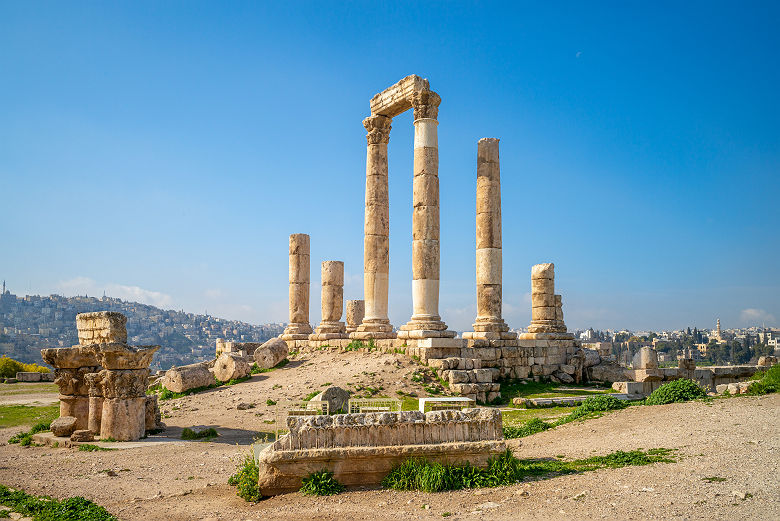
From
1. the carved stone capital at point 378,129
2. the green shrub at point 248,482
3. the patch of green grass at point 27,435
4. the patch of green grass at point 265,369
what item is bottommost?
the patch of green grass at point 27,435

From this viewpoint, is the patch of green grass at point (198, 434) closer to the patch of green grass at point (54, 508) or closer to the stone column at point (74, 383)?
the stone column at point (74, 383)

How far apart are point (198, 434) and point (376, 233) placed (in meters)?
13.1

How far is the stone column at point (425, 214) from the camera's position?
77.2 ft

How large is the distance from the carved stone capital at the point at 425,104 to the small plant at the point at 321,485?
17.9 m

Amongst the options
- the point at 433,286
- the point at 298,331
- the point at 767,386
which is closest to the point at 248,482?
the point at 767,386

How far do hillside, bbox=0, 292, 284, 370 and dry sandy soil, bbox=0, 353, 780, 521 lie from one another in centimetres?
8859

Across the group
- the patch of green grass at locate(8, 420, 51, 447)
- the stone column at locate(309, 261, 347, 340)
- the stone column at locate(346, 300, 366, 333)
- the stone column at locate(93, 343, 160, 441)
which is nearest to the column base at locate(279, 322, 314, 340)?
the stone column at locate(309, 261, 347, 340)

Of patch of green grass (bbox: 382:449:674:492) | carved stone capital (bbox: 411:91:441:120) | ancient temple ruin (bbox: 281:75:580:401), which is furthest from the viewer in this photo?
carved stone capital (bbox: 411:91:441:120)

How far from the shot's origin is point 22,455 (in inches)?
497

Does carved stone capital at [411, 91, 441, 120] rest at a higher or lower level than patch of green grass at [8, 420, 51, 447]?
higher

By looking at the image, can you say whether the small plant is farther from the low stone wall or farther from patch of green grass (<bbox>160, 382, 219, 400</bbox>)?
patch of green grass (<bbox>160, 382, 219, 400</bbox>)

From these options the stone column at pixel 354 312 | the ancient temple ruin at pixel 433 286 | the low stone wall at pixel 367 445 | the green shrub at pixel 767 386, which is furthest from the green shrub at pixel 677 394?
the stone column at pixel 354 312

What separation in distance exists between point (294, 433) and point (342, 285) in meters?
20.7

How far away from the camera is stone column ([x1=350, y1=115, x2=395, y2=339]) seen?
25.6 m
